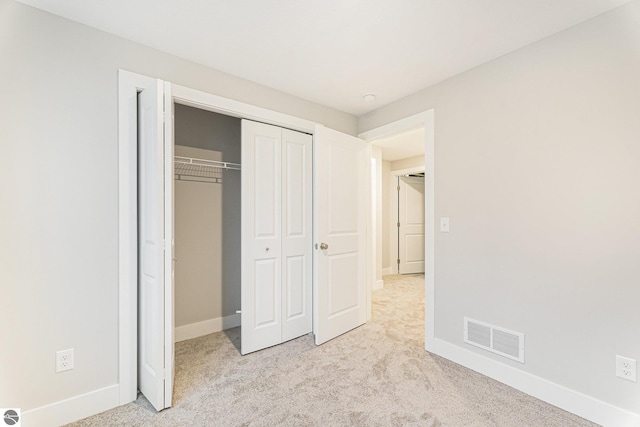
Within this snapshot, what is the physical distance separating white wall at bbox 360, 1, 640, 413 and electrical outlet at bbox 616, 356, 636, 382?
0.08ft

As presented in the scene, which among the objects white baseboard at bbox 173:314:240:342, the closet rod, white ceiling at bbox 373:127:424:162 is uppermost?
white ceiling at bbox 373:127:424:162

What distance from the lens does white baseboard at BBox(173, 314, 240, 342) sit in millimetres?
2744

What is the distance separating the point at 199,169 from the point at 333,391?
236cm

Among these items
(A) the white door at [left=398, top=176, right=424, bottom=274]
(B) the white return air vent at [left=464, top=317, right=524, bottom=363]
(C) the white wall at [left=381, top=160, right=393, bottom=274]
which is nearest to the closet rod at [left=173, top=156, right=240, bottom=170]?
(B) the white return air vent at [left=464, top=317, right=524, bottom=363]

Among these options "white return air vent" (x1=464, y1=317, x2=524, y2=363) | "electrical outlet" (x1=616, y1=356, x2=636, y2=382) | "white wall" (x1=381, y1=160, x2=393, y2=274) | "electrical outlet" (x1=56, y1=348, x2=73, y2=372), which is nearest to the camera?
"electrical outlet" (x1=616, y1=356, x2=636, y2=382)

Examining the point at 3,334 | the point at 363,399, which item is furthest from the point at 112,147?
the point at 363,399

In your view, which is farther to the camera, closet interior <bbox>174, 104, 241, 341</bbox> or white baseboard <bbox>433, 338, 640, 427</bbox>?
closet interior <bbox>174, 104, 241, 341</bbox>

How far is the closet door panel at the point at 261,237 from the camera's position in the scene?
2.46 metres

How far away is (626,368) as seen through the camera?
1.55 m

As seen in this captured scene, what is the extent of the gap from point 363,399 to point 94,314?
1820mm

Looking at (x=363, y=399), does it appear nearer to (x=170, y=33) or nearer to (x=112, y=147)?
(x=112, y=147)

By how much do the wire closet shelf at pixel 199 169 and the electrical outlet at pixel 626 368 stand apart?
332 cm

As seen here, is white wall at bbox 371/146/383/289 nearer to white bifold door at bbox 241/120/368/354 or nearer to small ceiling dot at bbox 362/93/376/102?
white bifold door at bbox 241/120/368/354

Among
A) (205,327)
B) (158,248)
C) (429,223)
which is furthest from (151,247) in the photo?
(429,223)
